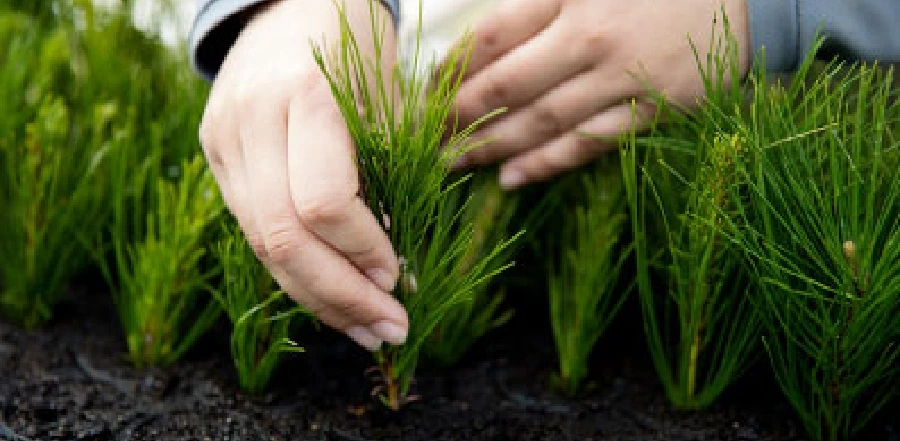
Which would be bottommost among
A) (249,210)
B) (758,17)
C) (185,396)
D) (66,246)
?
(185,396)

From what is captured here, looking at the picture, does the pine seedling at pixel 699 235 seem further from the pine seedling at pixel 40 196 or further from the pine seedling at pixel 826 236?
the pine seedling at pixel 40 196

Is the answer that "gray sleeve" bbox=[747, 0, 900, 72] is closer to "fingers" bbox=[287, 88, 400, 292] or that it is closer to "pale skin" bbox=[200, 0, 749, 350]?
"pale skin" bbox=[200, 0, 749, 350]

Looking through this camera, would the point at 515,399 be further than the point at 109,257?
No

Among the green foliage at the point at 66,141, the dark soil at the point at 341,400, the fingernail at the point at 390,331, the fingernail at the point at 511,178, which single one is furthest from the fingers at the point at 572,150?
the green foliage at the point at 66,141

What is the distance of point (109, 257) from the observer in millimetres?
1459

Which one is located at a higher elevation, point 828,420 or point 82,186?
point 82,186

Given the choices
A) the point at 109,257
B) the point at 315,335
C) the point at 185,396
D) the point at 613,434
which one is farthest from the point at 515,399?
the point at 109,257

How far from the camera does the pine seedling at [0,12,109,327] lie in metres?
1.31

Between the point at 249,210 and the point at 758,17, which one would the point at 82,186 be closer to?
the point at 249,210

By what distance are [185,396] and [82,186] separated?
0.33 m

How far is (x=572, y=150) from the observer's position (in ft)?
A: 4.08

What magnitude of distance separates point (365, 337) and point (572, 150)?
1.21 feet

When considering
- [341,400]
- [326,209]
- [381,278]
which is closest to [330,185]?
[326,209]

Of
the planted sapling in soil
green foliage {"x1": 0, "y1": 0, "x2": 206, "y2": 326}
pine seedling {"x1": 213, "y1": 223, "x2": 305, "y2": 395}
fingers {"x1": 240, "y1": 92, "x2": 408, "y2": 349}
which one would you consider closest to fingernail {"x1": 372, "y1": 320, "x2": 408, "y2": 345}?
fingers {"x1": 240, "y1": 92, "x2": 408, "y2": 349}
